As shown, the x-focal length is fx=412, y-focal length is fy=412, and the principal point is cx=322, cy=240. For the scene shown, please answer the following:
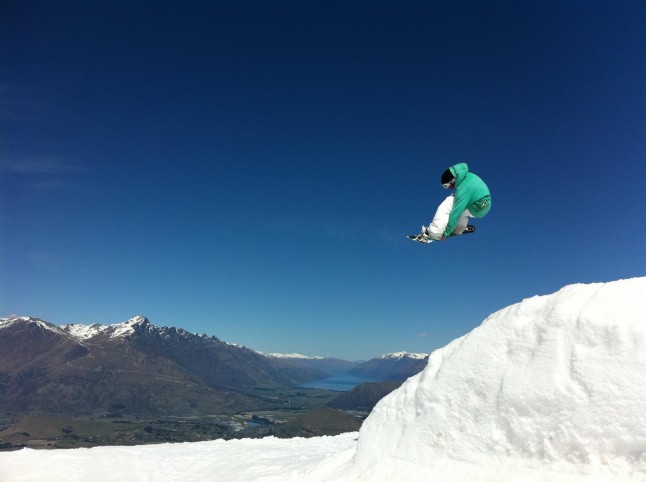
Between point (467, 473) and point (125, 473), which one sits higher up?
point (467, 473)

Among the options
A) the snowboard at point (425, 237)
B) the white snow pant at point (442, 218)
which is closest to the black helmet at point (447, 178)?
the white snow pant at point (442, 218)

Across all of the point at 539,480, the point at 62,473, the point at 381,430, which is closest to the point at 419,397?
the point at 381,430

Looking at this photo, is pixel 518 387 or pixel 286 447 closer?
pixel 518 387

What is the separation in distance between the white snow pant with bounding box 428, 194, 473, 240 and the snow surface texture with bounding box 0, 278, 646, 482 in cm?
312

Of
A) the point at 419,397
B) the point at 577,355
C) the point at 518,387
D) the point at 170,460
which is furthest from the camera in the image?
the point at 170,460

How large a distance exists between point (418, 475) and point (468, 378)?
222cm

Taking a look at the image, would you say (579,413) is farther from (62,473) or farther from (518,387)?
(62,473)

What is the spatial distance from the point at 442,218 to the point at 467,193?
1042mm

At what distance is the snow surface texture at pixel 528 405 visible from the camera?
21.4ft

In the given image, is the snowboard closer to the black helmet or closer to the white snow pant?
the white snow pant

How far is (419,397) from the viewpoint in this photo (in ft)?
32.5

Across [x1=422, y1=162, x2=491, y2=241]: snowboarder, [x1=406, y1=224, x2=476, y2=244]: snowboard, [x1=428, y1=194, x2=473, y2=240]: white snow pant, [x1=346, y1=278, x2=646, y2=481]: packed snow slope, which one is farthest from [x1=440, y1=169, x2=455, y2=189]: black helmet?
[x1=346, y1=278, x2=646, y2=481]: packed snow slope

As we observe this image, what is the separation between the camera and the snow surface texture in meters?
6.53

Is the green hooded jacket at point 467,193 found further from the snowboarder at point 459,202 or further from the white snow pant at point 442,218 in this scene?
the white snow pant at point 442,218
